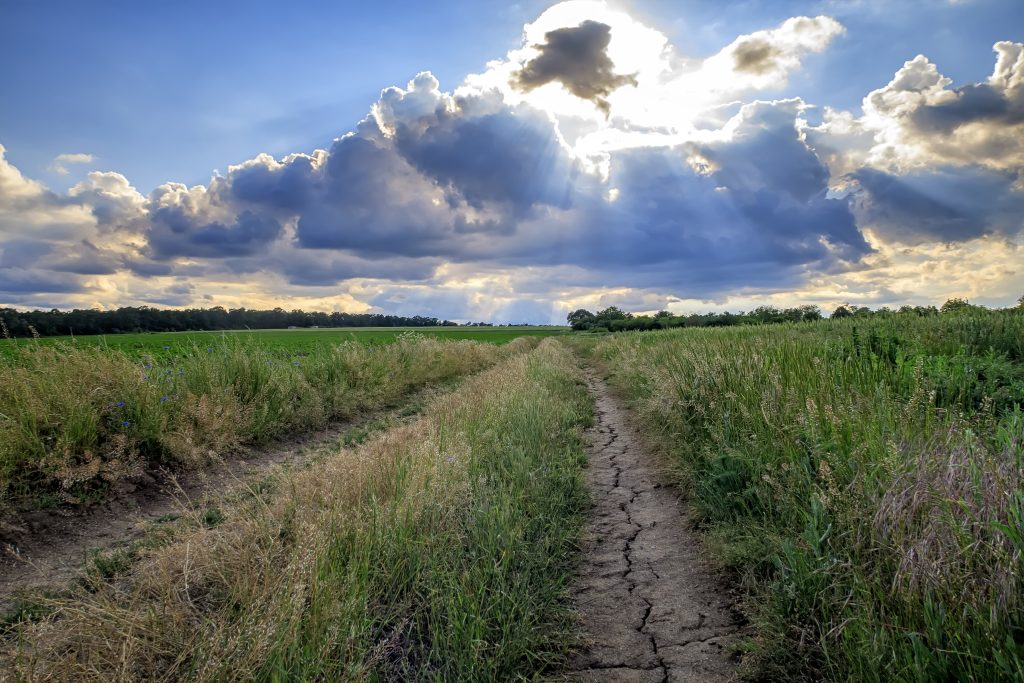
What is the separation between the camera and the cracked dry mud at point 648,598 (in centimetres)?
326

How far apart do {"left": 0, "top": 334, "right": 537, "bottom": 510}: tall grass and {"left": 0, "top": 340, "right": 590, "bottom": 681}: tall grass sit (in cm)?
187

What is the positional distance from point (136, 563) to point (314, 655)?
2880 mm

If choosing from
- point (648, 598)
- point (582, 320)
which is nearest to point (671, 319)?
point (582, 320)

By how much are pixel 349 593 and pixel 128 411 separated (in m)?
6.01

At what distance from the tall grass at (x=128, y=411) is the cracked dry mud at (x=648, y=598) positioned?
12.2ft

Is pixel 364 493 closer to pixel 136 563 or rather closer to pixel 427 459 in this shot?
pixel 427 459

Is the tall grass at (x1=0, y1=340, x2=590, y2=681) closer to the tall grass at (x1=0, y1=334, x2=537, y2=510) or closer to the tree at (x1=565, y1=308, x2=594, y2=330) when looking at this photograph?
the tall grass at (x1=0, y1=334, x2=537, y2=510)

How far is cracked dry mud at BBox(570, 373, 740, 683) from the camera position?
3.26m

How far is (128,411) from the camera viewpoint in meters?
7.37

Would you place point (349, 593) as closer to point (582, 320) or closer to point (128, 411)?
point (128, 411)

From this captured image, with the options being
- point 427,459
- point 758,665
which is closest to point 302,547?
point 427,459

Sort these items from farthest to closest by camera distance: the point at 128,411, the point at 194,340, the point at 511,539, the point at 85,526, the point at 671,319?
the point at 671,319 → the point at 194,340 → the point at 128,411 → the point at 85,526 → the point at 511,539

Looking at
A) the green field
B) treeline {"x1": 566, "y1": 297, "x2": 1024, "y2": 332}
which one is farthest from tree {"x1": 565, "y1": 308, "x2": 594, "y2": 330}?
the green field

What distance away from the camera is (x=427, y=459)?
5.06 meters
